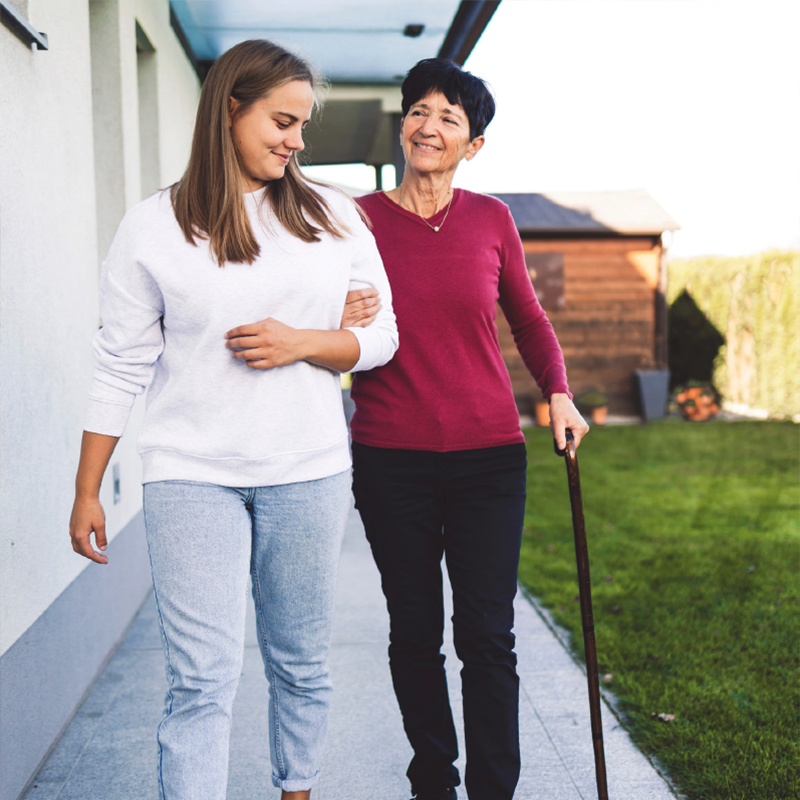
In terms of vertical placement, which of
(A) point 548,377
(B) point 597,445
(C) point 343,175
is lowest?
(B) point 597,445

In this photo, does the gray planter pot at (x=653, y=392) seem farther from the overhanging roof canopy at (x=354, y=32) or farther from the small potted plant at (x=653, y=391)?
the overhanging roof canopy at (x=354, y=32)

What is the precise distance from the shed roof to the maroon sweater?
984 cm

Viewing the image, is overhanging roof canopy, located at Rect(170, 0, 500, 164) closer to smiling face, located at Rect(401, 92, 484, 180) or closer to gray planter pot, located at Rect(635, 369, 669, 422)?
smiling face, located at Rect(401, 92, 484, 180)

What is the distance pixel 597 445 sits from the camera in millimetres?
9289

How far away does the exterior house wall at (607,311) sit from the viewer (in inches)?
478

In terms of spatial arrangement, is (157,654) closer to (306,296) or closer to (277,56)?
(306,296)

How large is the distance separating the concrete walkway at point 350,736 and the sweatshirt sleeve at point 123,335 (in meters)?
1.22

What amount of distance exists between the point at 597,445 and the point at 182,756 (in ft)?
27.3

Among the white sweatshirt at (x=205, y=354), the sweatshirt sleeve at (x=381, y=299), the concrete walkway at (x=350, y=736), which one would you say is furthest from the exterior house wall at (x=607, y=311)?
the white sweatshirt at (x=205, y=354)

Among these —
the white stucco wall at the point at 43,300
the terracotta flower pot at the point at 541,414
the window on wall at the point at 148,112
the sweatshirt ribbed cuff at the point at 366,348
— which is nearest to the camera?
the sweatshirt ribbed cuff at the point at 366,348

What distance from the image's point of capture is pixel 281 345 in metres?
1.42

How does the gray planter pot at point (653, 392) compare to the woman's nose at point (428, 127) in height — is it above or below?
below

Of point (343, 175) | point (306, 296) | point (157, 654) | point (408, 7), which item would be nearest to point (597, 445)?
point (343, 175)

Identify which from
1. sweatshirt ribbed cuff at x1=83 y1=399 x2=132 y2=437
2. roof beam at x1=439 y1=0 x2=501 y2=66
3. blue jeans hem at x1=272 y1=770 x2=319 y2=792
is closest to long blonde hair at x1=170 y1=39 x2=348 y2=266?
sweatshirt ribbed cuff at x1=83 y1=399 x2=132 y2=437
